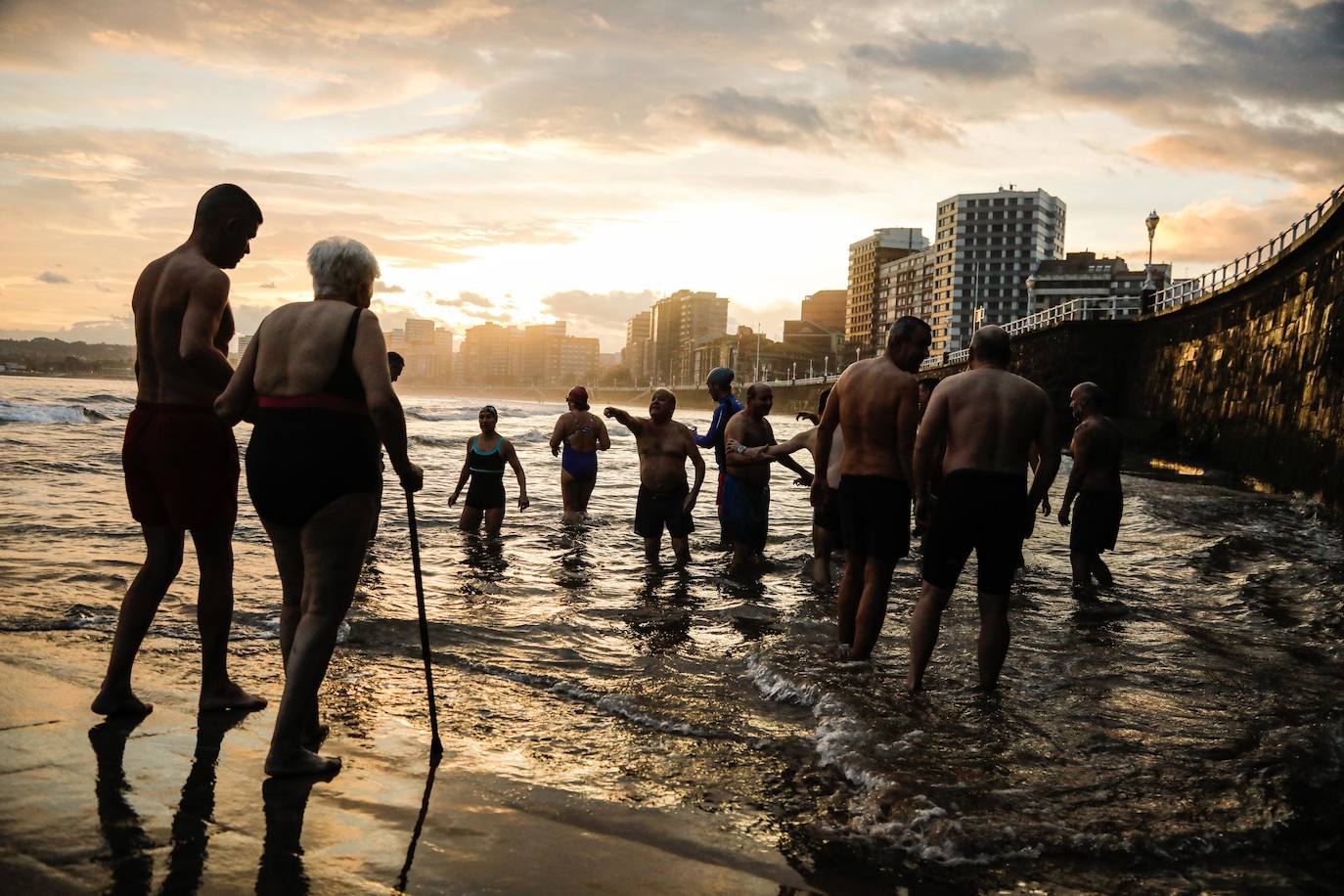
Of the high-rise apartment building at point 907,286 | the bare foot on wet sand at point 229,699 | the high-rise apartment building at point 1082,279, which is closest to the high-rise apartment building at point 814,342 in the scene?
the high-rise apartment building at point 907,286

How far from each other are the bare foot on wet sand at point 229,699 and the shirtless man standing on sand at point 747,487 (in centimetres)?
527

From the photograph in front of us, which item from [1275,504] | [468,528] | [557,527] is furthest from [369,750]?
[1275,504]

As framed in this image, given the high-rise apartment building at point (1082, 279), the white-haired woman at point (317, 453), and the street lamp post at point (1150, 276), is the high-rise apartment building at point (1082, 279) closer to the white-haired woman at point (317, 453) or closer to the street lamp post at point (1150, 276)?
the street lamp post at point (1150, 276)

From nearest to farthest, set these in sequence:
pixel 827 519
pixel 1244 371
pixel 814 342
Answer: pixel 827 519 → pixel 1244 371 → pixel 814 342

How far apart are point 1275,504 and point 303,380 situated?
59.5ft

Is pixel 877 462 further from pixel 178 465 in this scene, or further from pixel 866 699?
pixel 178 465

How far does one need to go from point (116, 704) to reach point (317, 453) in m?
1.50

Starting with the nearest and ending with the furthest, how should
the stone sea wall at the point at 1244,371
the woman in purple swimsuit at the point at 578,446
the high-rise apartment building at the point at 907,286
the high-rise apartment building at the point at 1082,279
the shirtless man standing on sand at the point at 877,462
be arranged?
the shirtless man standing on sand at the point at 877,462 → the woman in purple swimsuit at the point at 578,446 → the stone sea wall at the point at 1244,371 → the high-rise apartment building at the point at 1082,279 → the high-rise apartment building at the point at 907,286

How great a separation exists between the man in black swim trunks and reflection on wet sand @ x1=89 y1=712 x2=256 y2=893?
7109 mm

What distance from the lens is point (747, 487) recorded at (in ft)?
29.5

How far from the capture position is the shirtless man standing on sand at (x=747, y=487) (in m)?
8.85

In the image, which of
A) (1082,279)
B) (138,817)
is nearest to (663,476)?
(138,817)

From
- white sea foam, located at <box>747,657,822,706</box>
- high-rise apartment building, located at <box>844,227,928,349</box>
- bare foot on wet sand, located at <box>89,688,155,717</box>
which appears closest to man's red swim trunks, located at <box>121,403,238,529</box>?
bare foot on wet sand, located at <box>89,688,155,717</box>

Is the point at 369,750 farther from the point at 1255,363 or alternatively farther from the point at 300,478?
the point at 1255,363
